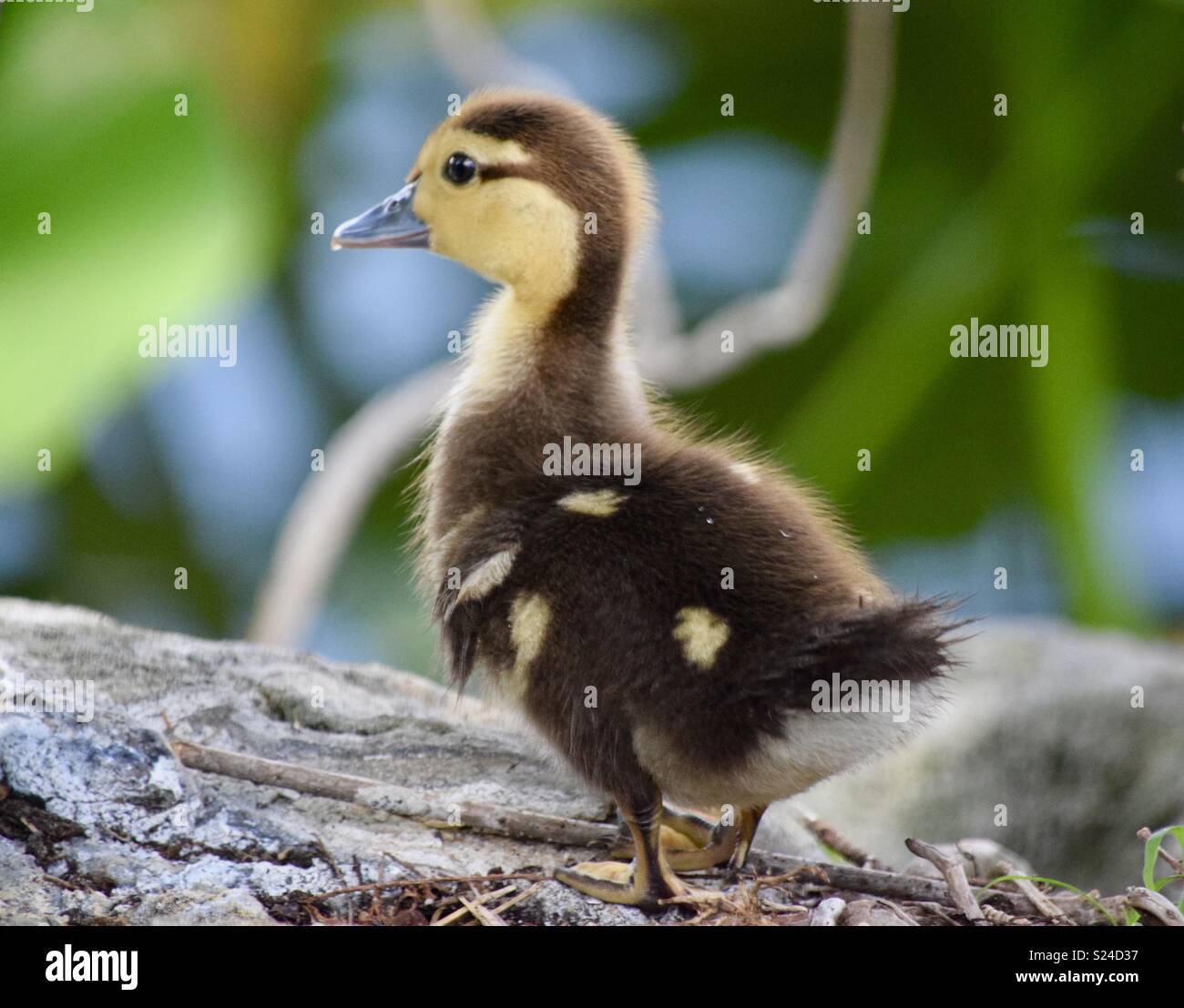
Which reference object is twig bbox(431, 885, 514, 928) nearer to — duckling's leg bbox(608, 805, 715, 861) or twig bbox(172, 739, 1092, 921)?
twig bbox(172, 739, 1092, 921)

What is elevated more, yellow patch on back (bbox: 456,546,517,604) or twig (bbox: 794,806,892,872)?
yellow patch on back (bbox: 456,546,517,604)

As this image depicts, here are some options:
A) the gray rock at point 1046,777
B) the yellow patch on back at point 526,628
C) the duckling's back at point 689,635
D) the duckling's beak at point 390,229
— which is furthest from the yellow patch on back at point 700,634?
the gray rock at point 1046,777

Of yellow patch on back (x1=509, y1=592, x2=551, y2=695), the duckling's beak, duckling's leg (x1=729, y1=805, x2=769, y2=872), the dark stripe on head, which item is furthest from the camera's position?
the duckling's beak

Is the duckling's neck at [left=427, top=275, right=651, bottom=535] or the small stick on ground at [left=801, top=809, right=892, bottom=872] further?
the small stick on ground at [left=801, top=809, right=892, bottom=872]

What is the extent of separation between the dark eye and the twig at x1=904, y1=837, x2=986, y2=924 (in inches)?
41.3

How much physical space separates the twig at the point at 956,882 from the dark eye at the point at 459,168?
105 cm

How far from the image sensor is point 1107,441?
3664mm

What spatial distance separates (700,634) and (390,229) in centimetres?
81

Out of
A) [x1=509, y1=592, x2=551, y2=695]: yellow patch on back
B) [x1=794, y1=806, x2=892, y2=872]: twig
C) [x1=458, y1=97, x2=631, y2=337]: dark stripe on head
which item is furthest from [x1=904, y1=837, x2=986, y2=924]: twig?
[x1=458, y1=97, x2=631, y2=337]: dark stripe on head

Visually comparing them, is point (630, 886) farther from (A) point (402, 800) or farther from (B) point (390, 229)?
(B) point (390, 229)

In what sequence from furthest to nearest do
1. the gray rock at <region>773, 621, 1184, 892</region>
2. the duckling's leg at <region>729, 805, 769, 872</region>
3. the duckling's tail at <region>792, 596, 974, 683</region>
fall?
1. the gray rock at <region>773, 621, 1184, 892</region>
2. the duckling's leg at <region>729, 805, 769, 872</region>
3. the duckling's tail at <region>792, 596, 974, 683</region>

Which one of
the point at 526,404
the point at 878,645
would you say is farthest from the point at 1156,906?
the point at 526,404

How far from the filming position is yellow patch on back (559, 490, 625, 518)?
1.93m

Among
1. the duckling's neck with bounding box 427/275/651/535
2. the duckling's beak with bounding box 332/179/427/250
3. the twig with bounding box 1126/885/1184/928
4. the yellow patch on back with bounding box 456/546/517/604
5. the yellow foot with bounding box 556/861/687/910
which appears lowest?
the twig with bounding box 1126/885/1184/928
